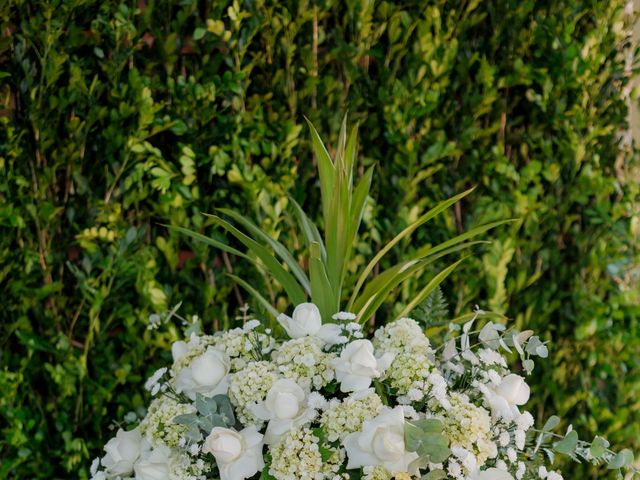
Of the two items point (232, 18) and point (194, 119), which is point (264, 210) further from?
point (232, 18)

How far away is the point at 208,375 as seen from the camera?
1.14 metres

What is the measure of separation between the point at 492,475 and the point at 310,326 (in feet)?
1.11

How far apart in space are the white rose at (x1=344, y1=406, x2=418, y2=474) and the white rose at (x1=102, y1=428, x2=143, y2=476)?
39cm

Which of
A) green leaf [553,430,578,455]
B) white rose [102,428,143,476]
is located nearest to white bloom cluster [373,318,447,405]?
green leaf [553,430,578,455]

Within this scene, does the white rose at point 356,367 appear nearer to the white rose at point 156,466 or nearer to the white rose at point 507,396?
the white rose at point 507,396

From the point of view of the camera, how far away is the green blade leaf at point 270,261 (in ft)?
4.14

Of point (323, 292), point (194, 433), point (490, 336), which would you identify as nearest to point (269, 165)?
point (323, 292)

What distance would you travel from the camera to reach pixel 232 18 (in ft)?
6.18

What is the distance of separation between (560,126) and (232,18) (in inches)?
38.8

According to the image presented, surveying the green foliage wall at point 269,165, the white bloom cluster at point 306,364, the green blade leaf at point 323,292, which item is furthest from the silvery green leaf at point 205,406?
the green foliage wall at point 269,165

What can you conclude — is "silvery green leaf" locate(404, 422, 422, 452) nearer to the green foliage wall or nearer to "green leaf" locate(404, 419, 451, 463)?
"green leaf" locate(404, 419, 451, 463)

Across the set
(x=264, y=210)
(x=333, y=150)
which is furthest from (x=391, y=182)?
(x=264, y=210)

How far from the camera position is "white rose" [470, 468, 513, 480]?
3.51 feet

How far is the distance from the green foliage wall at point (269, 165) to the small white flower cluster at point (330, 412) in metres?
0.68
